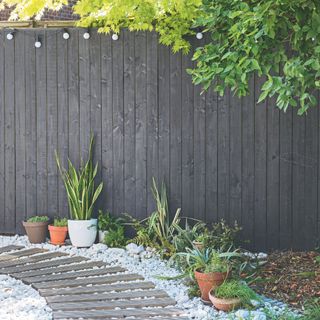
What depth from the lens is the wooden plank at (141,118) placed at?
644cm

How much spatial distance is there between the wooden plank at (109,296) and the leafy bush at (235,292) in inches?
20.6

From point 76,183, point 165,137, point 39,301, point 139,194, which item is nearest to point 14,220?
point 76,183

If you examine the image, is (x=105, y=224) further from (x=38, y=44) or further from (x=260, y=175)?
(x=38, y=44)

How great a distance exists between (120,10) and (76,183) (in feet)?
5.93

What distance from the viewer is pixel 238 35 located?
3.94 m

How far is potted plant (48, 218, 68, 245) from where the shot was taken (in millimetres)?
6406

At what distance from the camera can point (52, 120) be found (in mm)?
6664

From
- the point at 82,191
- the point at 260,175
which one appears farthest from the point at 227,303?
the point at 82,191

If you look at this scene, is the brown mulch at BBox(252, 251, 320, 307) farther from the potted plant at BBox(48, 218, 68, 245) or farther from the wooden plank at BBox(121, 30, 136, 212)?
the potted plant at BBox(48, 218, 68, 245)

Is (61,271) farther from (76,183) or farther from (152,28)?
(152,28)

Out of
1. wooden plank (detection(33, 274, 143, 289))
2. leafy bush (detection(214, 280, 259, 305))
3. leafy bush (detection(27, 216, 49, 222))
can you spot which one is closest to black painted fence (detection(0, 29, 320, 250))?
leafy bush (detection(27, 216, 49, 222))

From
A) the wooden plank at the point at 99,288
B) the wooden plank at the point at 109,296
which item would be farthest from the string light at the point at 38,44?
the wooden plank at the point at 109,296

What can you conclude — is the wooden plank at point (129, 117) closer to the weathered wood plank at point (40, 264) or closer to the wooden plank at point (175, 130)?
the wooden plank at point (175, 130)

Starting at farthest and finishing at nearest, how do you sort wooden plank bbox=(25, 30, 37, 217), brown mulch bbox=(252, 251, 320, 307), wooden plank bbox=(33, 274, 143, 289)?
wooden plank bbox=(25, 30, 37, 217)
wooden plank bbox=(33, 274, 143, 289)
brown mulch bbox=(252, 251, 320, 307)
